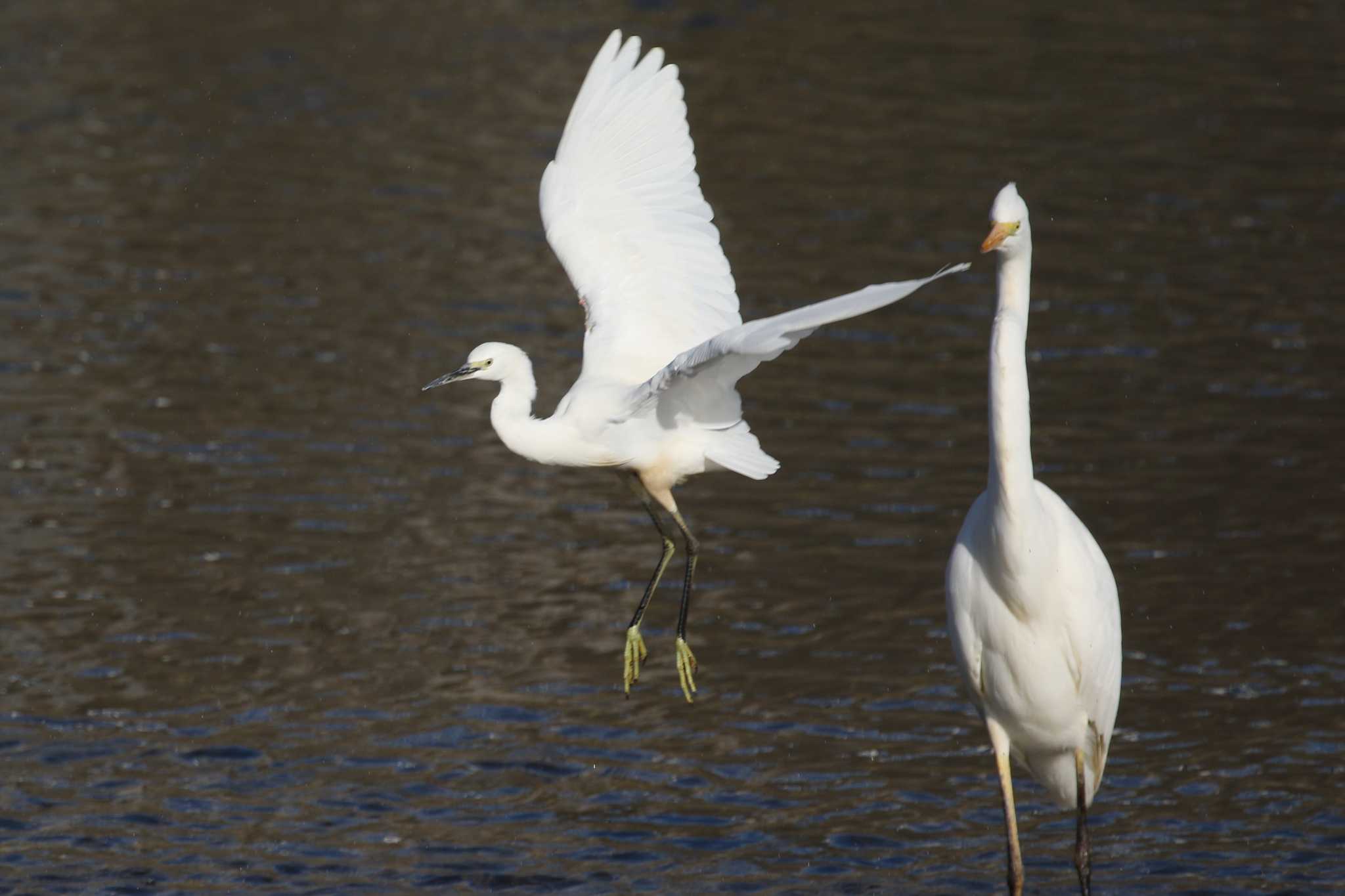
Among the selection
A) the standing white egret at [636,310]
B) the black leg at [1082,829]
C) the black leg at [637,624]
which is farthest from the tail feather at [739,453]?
the black leg at [1082,829]

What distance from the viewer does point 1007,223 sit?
6285 millimetres

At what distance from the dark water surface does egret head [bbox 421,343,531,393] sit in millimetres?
2049

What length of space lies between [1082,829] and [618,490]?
17.6 feet

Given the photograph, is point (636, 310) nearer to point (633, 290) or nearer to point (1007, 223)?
point (633, 290)

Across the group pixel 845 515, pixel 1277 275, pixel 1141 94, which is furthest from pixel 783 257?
pixel 1141 94

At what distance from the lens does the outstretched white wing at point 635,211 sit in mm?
8250

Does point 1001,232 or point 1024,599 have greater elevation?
point 1001,232

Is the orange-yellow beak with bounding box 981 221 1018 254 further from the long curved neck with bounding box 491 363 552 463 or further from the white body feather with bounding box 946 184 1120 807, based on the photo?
the long curved neck with bounding box 491 363 552 463

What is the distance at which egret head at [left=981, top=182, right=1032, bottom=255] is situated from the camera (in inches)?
247

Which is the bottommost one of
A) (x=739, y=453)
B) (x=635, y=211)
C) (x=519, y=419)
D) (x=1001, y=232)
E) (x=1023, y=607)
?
(x=1023, y=607)

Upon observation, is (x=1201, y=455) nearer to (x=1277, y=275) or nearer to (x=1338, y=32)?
(x=1277, y=275)

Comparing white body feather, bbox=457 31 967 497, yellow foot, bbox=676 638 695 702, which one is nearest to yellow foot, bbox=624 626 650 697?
yellow foot, bbox=676 638 695 702

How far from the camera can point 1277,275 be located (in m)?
15.2

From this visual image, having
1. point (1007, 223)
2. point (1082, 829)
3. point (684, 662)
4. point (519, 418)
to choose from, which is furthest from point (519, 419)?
point (1082, 829)
